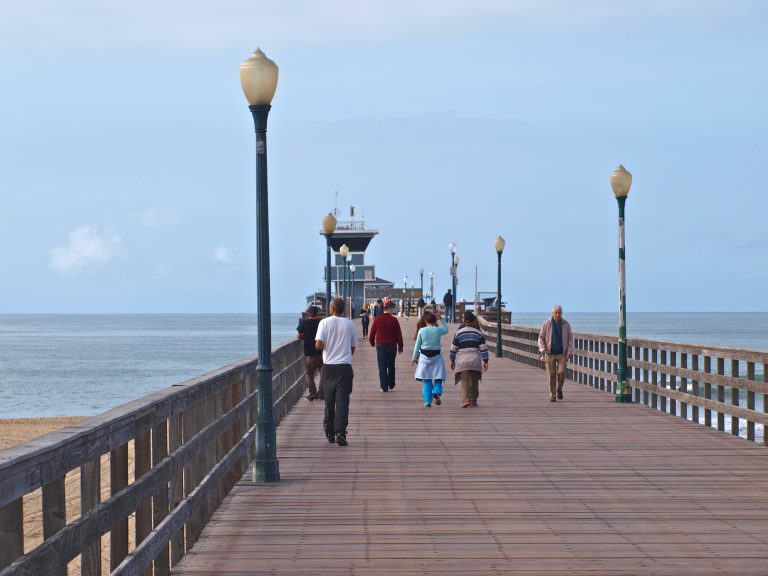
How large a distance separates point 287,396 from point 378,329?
12.6 feet

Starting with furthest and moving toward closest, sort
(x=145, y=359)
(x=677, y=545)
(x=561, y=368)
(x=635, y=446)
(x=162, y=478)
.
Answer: (x=145, y=359)
(x=561, y=368)
(x=635, y=446)
(x=677, y=545)
(x=162, y=478)

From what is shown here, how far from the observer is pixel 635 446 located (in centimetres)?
1473

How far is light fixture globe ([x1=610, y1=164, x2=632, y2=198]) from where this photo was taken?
2117cm

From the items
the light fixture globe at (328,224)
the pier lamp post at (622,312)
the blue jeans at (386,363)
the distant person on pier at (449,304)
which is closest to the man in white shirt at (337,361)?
the pier lamp post at (622,312)

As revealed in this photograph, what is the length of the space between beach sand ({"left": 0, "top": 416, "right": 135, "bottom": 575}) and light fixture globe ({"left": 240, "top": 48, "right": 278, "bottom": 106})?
12.6ft

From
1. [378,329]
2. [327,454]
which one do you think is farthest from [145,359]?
[327,454]

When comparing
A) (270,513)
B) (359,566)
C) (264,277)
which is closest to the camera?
(359,566)

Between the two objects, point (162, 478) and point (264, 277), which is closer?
point (162, 478)

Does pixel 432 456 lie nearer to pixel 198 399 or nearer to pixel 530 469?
pixel 530 469

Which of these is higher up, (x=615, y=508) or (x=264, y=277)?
(x=264, y=277)

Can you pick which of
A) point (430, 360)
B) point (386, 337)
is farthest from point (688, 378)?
point (386, 337)

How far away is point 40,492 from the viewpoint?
23453 mm

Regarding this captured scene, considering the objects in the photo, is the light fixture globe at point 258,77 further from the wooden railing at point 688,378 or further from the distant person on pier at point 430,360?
the distant person on pier at point 430,360

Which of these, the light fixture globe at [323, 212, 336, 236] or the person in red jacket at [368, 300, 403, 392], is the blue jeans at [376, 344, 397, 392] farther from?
the light fixture globe at [323, 212, 336, 236]
